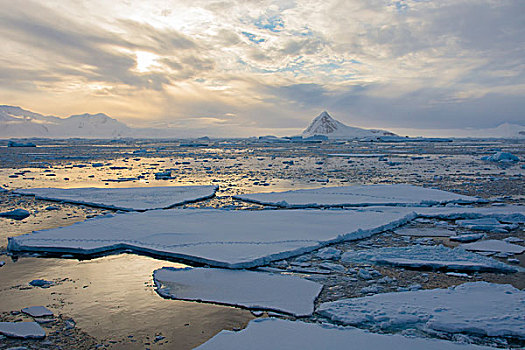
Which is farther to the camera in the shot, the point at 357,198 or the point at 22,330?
the point at 357,198

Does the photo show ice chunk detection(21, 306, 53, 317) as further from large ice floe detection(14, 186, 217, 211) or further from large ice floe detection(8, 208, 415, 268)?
large ice floe detection(14, 186, 217, 211)

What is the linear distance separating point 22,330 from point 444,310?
12.0ft

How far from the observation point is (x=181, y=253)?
497 cm

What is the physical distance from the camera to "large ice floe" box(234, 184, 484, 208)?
8.27m

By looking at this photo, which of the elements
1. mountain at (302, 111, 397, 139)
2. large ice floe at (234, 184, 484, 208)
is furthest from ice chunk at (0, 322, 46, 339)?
mountain at (302, 111, 397, 139)

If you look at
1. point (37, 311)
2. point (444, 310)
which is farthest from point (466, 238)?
point (37, 311)

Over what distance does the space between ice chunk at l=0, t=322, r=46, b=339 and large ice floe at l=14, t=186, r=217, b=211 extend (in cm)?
459

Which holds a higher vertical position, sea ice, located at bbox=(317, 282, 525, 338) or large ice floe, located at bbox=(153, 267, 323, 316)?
sea ice, located at bbox=(317, 282, 525, 338)

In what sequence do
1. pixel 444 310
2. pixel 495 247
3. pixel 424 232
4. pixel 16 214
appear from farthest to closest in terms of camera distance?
pixel 16 214, pixel 424 232, pixel 495 247, pixel 444 310

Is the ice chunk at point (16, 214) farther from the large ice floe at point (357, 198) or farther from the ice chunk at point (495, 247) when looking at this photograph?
the ice chunk at point (495, 247)

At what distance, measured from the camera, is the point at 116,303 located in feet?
12.4

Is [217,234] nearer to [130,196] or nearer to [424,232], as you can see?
[424,232]

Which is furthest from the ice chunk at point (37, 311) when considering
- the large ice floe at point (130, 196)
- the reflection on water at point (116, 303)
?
the large ice floe at point (130, 196)

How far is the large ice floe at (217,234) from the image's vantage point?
5008 mm
